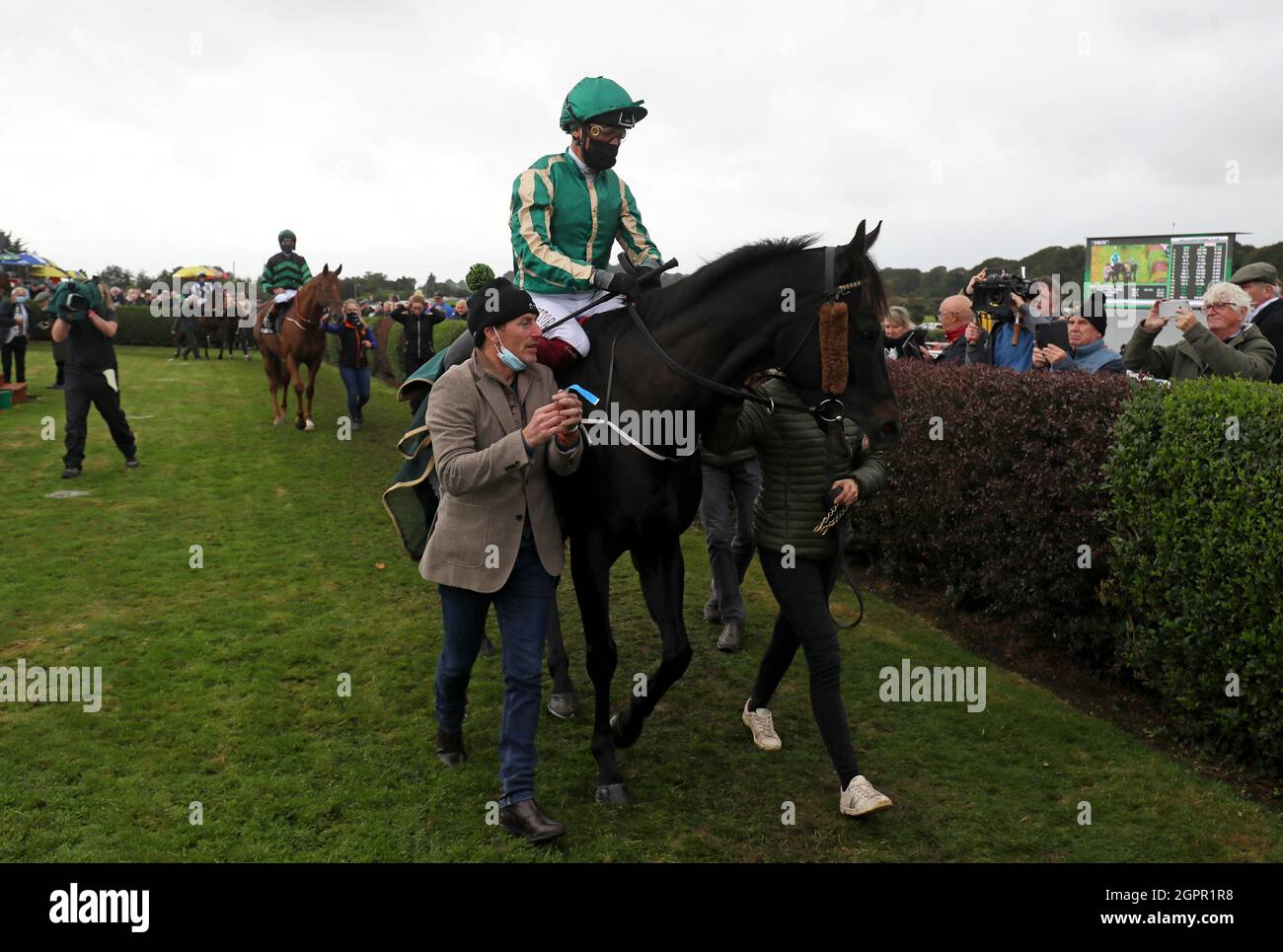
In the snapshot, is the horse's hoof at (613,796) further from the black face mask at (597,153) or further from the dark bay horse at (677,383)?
the black face mask at (597,153)

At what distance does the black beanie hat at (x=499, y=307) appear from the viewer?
3582 millimetres

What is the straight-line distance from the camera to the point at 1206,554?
167 inches

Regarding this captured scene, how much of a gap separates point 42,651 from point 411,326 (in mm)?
9414

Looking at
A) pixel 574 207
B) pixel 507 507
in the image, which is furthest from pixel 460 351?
pixel 507 507

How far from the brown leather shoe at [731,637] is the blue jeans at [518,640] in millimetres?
2292

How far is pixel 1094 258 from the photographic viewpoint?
1071 inches

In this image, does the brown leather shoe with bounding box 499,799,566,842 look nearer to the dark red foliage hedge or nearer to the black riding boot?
the black riding boot

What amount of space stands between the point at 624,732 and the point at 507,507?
1.32m

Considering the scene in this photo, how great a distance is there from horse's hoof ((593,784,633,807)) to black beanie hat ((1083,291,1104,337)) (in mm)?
4683

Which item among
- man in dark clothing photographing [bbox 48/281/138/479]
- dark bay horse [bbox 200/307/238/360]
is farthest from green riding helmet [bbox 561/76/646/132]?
dark bay horse [bbox 200/307/238/360]

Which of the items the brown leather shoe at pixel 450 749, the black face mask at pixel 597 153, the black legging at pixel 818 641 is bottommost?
the brown leather shoe at pixel 450 749

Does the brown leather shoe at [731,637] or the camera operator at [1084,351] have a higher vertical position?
the camera operator at [1084,351]

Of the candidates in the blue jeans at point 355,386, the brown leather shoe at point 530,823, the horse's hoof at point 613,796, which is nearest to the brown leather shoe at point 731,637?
the horse's hoof at point 613,796
